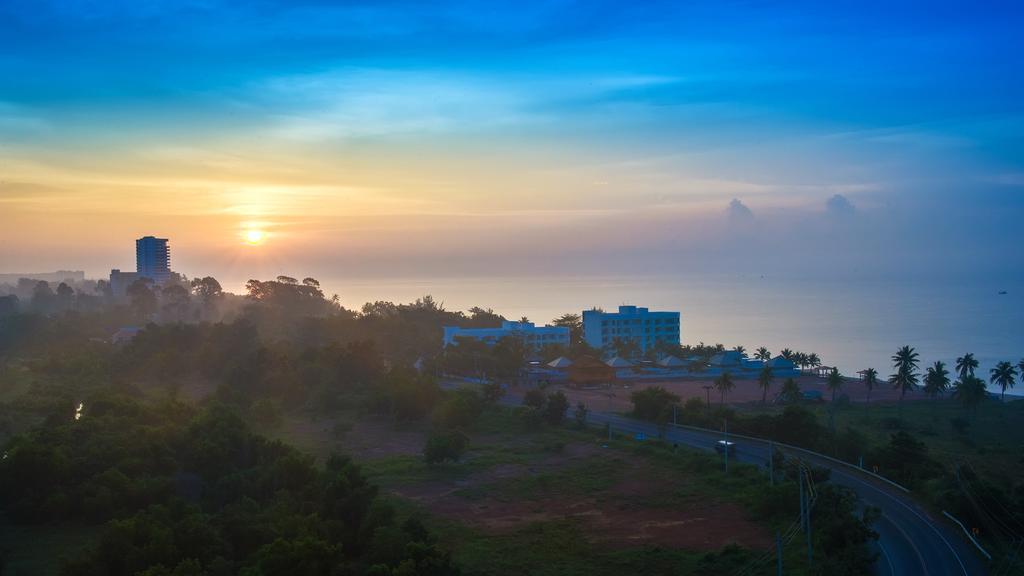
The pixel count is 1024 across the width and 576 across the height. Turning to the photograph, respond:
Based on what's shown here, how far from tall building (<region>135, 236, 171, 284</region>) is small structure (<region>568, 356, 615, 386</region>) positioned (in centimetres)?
8305

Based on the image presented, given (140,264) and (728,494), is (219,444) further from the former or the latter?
(140,264)

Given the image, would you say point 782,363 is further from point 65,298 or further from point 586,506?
point 65,298

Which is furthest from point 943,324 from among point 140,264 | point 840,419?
point 140,264

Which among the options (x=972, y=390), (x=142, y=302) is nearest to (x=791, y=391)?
(x=972, y=390)

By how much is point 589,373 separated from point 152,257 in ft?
284

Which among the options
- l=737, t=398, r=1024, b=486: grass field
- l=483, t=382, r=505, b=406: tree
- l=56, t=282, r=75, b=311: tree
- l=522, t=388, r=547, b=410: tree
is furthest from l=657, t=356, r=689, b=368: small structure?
l=56, t=282, r=75, b=311: tree

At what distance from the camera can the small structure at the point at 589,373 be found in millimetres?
49406

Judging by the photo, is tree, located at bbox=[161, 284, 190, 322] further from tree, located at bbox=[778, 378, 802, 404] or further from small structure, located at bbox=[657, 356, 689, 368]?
tree, located at bbox=[778, 378, 802, 404]

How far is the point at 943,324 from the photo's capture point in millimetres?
105250

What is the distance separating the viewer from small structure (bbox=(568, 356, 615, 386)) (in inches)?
1945

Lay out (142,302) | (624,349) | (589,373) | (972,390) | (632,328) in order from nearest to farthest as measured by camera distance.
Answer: (972,390) < (589,373) < (624,349) < (632,328) < (142,302)

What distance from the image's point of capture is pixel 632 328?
2793 inches

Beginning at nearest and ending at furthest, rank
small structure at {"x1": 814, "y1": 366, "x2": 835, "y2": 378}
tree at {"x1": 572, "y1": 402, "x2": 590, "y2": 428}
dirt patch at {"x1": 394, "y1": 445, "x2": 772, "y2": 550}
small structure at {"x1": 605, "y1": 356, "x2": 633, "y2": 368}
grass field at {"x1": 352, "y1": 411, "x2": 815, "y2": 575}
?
grass field at {"x1": 352, "y1": 411, "x2": 815, "y2": 575}
dirt patch at {"x1": 394, "y1": 445, "x2": 772, "y2": 550}
tree at {"x1": 572, "y1": 402, "x2": 590, "y2": 428}
small structure at {"x1": 605, "y1": 356, "x2": 633, "y2": 368}
small structure at {"x1": 814, "y1": 366, "x2": 835, "y2": 378}

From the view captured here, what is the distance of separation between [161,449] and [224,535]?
7019mm
